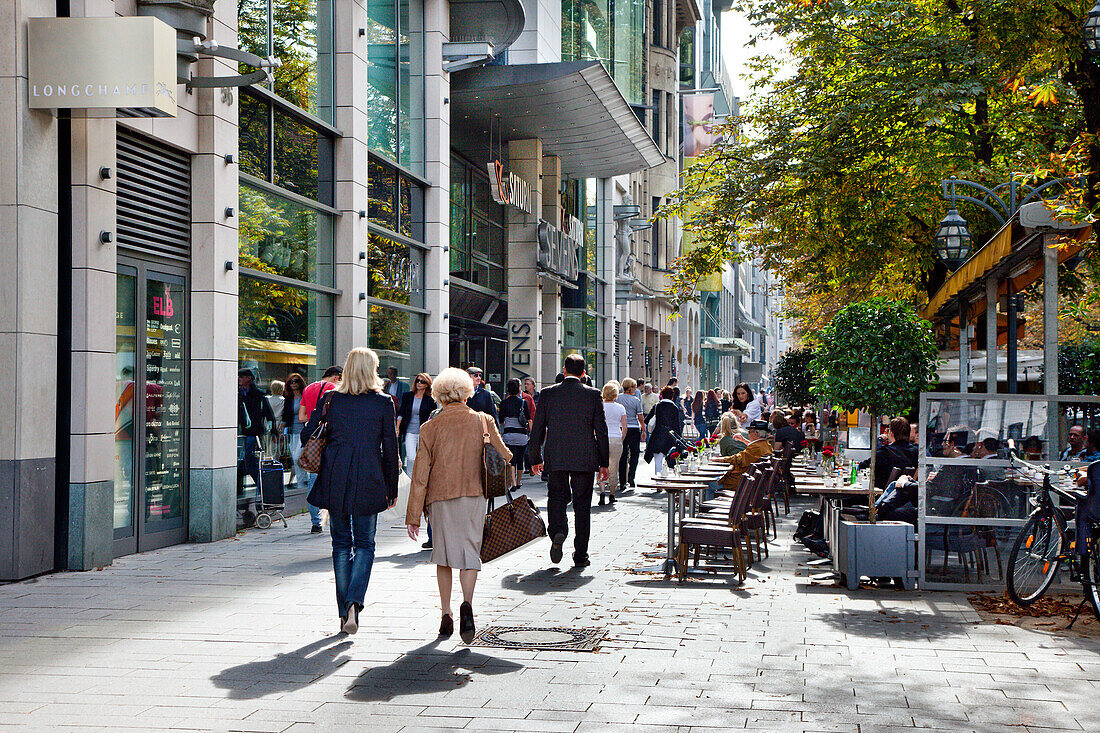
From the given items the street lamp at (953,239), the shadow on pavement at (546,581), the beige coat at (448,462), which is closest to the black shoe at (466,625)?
the beige coat at (448,462)

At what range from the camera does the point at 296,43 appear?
48.4 ft

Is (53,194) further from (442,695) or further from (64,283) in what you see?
(442,695)

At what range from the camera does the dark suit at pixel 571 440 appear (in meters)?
10.6

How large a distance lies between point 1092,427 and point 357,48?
34.7 feet

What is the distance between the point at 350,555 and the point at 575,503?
353 cm

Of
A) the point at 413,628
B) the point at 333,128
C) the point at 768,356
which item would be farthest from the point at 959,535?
the point at 768,356

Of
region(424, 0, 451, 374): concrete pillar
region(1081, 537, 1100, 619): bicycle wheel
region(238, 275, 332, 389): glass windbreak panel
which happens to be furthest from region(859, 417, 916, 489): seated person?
region(424, 0, 451, 374): concrete pillar

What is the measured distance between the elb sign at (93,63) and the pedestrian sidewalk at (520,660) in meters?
3.85

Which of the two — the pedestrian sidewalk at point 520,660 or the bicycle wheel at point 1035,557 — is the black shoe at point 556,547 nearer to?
the pedestrian sidewalk at point 520,660

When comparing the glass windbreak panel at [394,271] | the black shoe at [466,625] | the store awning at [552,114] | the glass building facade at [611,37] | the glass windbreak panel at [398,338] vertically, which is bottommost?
the black shoe at [466,625]

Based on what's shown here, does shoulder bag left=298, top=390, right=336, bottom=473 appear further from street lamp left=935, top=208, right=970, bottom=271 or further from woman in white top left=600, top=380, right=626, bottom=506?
street lamp left=935, top=208, right=970, bottom=271

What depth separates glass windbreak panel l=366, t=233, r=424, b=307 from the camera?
17.1m

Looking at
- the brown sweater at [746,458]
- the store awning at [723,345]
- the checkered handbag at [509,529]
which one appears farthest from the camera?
the store awning at [723,345]

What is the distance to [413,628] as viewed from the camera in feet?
25.0
